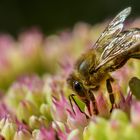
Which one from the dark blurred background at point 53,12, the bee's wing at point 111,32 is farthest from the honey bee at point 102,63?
the dark blurred background at point 53,12

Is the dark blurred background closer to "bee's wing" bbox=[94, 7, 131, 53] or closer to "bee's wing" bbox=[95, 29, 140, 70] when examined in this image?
"bee's wing" bbox=[94, 7, 131, 53]

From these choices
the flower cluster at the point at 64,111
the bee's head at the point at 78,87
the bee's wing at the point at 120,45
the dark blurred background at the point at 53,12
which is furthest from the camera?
the dark blurred background at the point at 53,12

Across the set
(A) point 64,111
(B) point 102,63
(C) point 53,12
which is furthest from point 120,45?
(C) point 53,12

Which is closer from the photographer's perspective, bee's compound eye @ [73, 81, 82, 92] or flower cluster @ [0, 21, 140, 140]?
flower cluster @ [0, 21, 140, 140]

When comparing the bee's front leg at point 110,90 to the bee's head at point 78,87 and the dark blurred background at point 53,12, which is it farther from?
the dark blurred background at point 53,12

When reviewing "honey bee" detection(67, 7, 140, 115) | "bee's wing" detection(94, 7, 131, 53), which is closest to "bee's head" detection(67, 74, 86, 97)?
"honey bee" detection(67, 7, 140, 115)

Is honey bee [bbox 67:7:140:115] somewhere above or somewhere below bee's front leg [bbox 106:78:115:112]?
above

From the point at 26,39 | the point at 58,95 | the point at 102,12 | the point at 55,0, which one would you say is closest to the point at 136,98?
the point at 58,95
